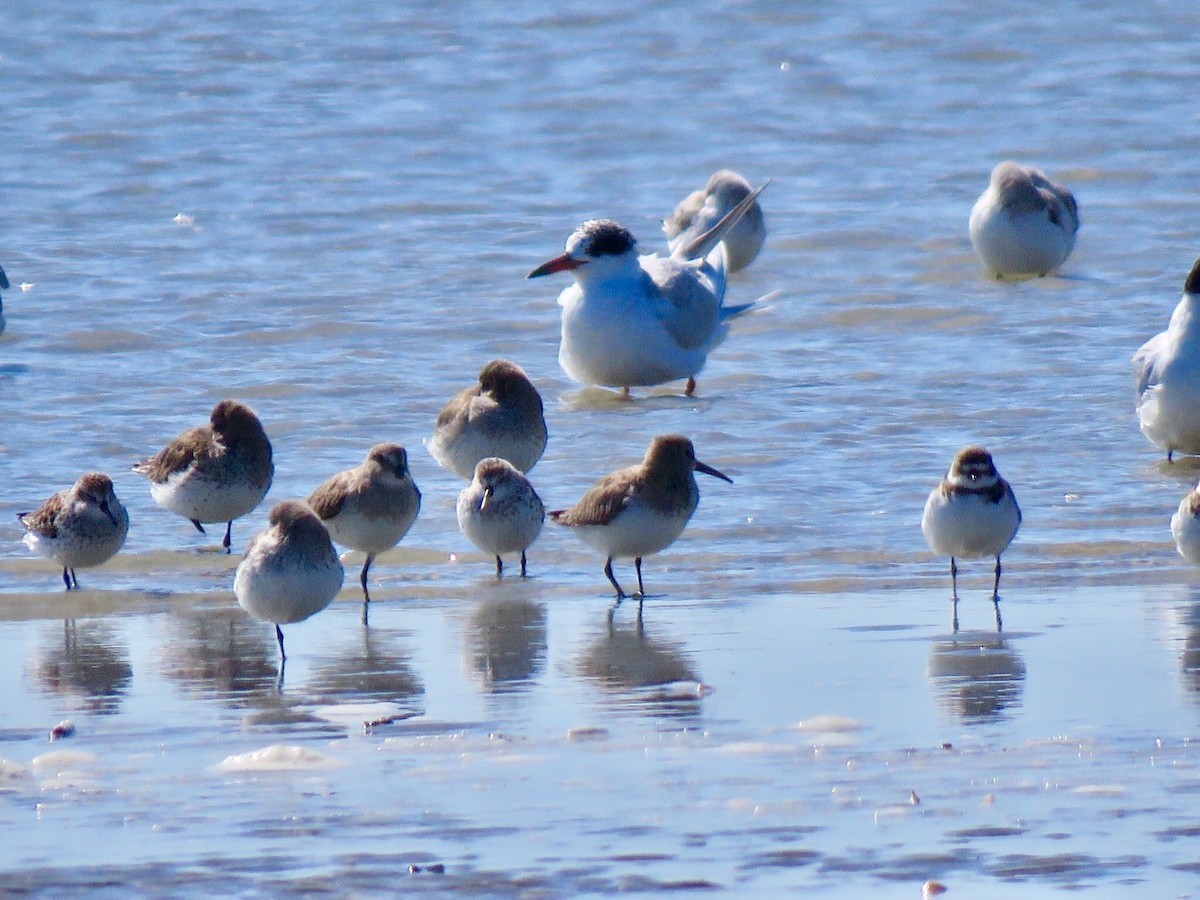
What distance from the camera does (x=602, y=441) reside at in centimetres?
1191

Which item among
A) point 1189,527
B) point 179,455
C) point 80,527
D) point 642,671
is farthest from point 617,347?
point 642,671

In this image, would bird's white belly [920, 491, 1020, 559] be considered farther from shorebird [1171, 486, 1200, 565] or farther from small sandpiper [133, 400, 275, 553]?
small sandpiper [133, 400, 275, 553]

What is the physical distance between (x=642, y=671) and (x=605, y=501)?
1574 millimetres

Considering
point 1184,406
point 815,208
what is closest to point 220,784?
point 1184,406

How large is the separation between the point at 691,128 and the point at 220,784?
61.4 ft

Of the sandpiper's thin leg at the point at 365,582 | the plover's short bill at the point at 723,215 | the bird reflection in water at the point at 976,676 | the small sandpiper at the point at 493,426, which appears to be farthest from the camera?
the plover's short bill at the point at 723,215

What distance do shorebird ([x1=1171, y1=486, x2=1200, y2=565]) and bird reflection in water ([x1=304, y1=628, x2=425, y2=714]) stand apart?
2.88 m

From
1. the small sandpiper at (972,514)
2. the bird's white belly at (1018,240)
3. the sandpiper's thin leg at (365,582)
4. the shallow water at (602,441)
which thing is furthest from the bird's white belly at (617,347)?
the small sandpiper at (972,514)

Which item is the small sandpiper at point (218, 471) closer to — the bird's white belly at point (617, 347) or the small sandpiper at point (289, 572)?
the small sandpiper at point (289, 572)

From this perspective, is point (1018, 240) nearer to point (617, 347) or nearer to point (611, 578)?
point (617, 347)

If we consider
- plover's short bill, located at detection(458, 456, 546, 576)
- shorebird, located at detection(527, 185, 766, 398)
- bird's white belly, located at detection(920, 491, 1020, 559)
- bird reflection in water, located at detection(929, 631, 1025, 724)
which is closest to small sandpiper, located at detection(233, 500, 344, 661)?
plover's short bill, located at detection(458, 456, 546, 576)

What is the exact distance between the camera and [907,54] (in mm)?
26391

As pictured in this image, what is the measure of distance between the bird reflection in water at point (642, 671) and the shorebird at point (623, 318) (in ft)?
18.9

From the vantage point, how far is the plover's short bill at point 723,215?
1769cm
